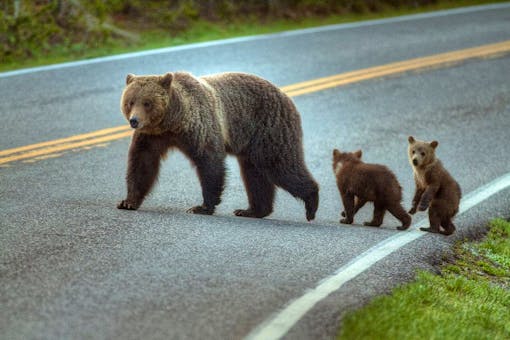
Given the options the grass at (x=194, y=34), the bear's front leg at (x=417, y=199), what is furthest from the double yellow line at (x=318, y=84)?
the bear's front leg at (x=417, y=199)

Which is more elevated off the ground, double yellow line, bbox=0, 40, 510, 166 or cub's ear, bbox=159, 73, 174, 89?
cub's ear, bbox=159, 73, 174, 89

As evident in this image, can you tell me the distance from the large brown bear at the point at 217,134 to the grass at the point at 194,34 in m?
6.09

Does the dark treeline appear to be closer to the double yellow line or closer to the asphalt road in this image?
the asphalt road

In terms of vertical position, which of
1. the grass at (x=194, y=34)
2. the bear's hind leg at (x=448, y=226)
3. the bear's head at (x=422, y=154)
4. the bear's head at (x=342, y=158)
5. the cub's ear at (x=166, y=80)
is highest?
the cub's ear at (x=166, y=80)

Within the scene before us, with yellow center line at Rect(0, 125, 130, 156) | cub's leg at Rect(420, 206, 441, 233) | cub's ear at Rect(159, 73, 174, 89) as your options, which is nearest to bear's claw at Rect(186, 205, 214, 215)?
cub's ear at Rect(159, 73, 174, 89)

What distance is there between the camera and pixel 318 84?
13.0 m

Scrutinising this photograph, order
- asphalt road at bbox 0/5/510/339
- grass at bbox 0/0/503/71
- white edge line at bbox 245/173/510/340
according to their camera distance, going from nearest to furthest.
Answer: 1. white edge line at bbox 245/173/510/340
2. asphalt road at bbox 0/5/510/339
3. grass at bbox 0/0/503/71

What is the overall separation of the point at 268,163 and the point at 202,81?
3.01 ft

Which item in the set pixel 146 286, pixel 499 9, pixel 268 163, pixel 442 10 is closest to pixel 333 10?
pixel 442 10

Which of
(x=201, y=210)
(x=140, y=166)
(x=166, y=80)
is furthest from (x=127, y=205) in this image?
(x=166, y=80)

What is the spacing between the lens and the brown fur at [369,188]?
7715mm

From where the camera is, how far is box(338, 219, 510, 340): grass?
17.7 ft

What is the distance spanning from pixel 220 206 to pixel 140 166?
1212mm

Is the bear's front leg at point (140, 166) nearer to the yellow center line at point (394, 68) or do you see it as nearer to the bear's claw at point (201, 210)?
the bear's claw at point (201, 210)
